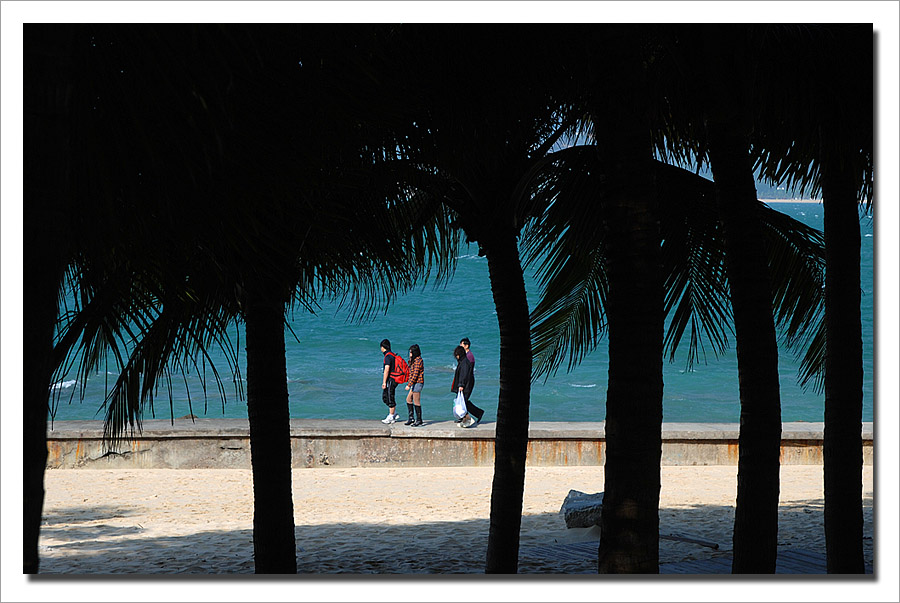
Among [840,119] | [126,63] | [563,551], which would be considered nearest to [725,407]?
[563,551]

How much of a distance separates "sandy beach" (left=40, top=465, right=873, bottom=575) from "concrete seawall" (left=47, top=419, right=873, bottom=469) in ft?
0.58

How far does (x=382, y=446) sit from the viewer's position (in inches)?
506

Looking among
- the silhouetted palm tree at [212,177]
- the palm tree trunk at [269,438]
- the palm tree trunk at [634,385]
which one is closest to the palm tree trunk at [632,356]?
the palm tree trunk at [634,385]

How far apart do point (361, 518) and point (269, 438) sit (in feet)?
16.8

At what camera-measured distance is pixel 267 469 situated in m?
5.17

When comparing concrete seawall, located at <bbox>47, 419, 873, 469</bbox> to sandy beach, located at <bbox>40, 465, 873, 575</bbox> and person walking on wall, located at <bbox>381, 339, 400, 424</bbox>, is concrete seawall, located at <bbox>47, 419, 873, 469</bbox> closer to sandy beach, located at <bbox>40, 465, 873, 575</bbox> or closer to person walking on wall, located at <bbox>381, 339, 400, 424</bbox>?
sandy beach, located at <bbox>40, 465, 873, 575</bbox>

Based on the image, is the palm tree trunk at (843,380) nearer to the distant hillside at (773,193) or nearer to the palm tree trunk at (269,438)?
the distant hillside at (773,193)

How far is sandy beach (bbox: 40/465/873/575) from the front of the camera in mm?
7734

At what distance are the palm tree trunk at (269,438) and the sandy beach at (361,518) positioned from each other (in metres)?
1.91

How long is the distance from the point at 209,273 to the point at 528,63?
1.79 m

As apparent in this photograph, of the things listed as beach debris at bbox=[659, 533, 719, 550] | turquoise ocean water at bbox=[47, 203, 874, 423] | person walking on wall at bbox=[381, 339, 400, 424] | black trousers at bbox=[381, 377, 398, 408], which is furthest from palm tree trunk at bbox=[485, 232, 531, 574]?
turquoise ocean water at bbox=[47, 203, 874, 423]

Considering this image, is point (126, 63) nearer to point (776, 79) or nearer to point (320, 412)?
point (776, 79)

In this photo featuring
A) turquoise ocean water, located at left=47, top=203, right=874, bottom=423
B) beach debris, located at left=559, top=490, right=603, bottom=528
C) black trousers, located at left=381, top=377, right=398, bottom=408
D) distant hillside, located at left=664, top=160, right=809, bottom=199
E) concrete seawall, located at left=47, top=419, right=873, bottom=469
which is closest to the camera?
distant hillside, located at left=664, top=160, right=809, bottom=199

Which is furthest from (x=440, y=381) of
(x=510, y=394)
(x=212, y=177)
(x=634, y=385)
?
(x=212, y=177)
